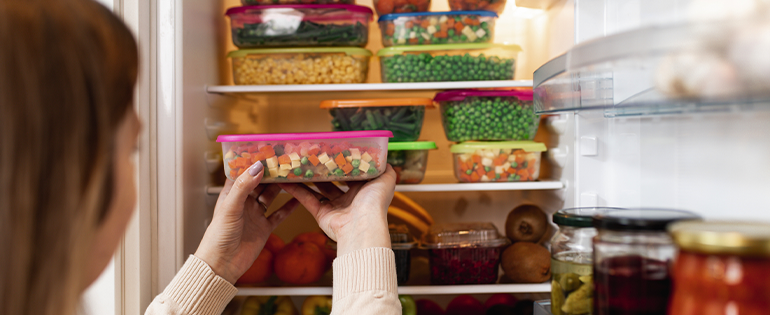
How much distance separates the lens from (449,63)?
130 centimetres

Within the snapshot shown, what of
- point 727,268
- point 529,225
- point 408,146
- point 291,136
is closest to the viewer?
point 727,268

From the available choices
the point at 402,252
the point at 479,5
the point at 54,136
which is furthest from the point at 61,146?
the point at 479,5

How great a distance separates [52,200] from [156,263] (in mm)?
754

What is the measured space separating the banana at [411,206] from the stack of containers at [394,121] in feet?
1.22

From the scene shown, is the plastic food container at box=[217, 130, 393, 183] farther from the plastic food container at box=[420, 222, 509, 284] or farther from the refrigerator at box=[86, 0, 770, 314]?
the plastic food container at box=[420, 222, 509, 284]

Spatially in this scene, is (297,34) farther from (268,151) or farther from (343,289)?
(343,289)

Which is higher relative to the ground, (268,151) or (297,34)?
(297,34)

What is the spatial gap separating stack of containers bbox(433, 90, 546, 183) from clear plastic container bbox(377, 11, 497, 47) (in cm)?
15

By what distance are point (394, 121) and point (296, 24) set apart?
1.24 ft

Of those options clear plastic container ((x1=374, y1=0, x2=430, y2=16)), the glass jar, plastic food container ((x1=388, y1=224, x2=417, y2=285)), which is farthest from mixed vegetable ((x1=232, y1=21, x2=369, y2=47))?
the glass jar

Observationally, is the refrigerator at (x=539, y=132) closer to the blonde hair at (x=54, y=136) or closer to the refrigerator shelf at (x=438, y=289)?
the refrigerator shelf at (x=438, y=289)

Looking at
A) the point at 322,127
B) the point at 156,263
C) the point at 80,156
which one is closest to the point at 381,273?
the point at 80,156

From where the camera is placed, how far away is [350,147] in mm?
975

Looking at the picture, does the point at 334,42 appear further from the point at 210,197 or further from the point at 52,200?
the point at 52,200
